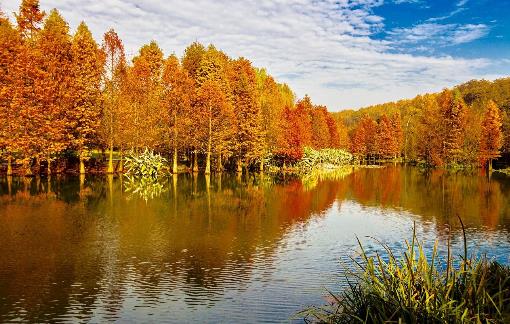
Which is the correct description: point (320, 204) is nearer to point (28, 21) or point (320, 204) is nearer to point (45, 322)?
point (45, 322)

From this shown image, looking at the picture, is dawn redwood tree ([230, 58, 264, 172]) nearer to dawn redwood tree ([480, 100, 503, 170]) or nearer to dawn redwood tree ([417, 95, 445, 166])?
dawn redwood tree ([417, 95, 445, 166])

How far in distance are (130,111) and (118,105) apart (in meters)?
2.16

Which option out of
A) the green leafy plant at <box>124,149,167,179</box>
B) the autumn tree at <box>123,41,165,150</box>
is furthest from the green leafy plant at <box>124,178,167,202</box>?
the autumn tree at <box>123,41,165,150</box>

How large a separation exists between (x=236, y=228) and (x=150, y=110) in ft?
133

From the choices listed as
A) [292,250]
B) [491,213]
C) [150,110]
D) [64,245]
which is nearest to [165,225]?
[64,245]

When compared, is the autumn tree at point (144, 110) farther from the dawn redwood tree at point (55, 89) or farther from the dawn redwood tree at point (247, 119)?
the dawn redwood tree at point (247, 119)

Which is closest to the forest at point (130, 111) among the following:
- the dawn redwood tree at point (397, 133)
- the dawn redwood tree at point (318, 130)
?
the dawn redwood tree at point (318, 130)

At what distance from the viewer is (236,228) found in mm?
23594

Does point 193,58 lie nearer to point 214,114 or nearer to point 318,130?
point 214,114

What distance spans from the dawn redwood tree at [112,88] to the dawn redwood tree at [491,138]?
2470 inches

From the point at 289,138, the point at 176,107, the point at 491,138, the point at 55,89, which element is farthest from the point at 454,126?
the point at 55,89

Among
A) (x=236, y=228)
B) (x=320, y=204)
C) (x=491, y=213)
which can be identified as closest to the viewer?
(x=236, y=228)

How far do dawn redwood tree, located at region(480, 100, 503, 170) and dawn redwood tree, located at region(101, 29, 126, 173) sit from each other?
62.7 metres

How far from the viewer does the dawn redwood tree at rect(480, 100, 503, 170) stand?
77625mm
